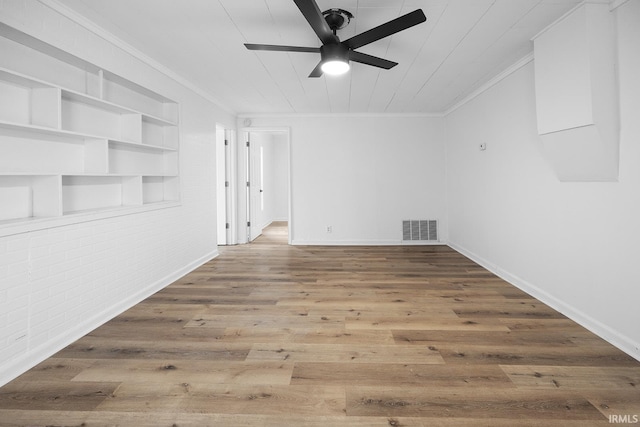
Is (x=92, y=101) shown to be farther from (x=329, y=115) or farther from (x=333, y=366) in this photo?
(x=329, y=115)

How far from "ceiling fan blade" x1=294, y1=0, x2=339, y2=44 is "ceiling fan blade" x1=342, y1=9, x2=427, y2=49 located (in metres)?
0.16

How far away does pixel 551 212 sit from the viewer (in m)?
2.68

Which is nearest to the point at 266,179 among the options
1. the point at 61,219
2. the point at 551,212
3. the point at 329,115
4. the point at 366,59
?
the point at 329,115

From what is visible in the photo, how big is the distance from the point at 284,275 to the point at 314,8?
2.84 m

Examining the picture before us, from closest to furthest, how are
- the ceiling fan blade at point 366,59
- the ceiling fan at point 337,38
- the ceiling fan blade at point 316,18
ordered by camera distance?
the ceiling fan blade at point 316,18 < the ceiling fan at point 337,38 < the ceiling fan blade at point 366,59

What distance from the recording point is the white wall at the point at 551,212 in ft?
6.34

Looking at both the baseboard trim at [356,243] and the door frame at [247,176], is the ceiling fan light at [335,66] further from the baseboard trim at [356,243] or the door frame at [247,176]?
the baseboard trim at [356,243]

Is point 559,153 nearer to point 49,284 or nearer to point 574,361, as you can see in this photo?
point 574,361

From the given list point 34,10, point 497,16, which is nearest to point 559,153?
point 497,16

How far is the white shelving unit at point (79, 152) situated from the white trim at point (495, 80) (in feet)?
12.5

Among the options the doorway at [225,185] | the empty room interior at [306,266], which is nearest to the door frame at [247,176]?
the doorway at [225,185]

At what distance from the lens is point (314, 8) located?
162 cm

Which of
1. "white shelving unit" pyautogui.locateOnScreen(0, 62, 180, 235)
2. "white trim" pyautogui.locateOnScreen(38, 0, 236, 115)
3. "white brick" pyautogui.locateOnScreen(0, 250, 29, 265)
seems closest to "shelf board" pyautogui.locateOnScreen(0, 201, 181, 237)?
"white shelving unit" pyautogui.locateOnScreen(0, 62, 180, 235)

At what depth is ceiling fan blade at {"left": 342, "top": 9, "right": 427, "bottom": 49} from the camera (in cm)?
176
